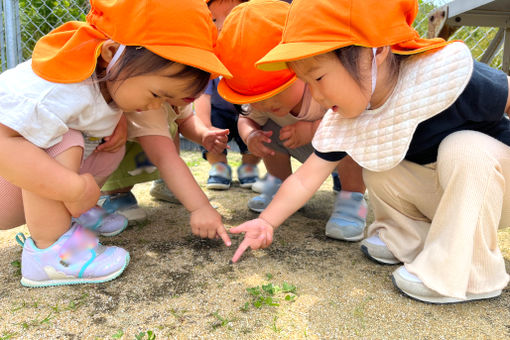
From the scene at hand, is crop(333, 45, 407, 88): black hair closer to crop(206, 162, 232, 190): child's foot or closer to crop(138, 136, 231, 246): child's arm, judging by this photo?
crop(138, 136, 231, 246): child's arm

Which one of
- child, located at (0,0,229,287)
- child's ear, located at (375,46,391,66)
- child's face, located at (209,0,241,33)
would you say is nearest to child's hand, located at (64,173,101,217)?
child, located at (0,0,229,287)

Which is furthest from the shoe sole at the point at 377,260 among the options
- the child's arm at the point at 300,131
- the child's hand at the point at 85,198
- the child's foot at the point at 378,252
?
the child's hand at the point at 85,198

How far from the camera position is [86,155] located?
1.40 meters

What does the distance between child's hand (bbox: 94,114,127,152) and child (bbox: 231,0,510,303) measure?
0.52 metres

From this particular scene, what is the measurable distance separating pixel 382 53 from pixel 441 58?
0.51 feet

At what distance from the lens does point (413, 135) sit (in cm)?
119

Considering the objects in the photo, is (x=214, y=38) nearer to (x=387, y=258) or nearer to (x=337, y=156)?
(x=337, y=156)

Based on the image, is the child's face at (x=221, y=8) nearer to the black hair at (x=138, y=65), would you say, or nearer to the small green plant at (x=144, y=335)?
the black hair at (x=138, y=65)

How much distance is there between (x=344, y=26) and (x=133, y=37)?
1.66 ft

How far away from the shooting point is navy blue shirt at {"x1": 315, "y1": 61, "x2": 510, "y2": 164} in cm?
107

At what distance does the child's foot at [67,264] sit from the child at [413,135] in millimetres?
365

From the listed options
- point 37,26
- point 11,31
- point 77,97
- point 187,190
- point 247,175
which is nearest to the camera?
point 77,97

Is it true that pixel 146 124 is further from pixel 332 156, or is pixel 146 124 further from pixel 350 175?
pixel 350 175

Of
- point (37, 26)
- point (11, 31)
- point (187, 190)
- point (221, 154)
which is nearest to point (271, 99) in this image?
point (187, 190)
